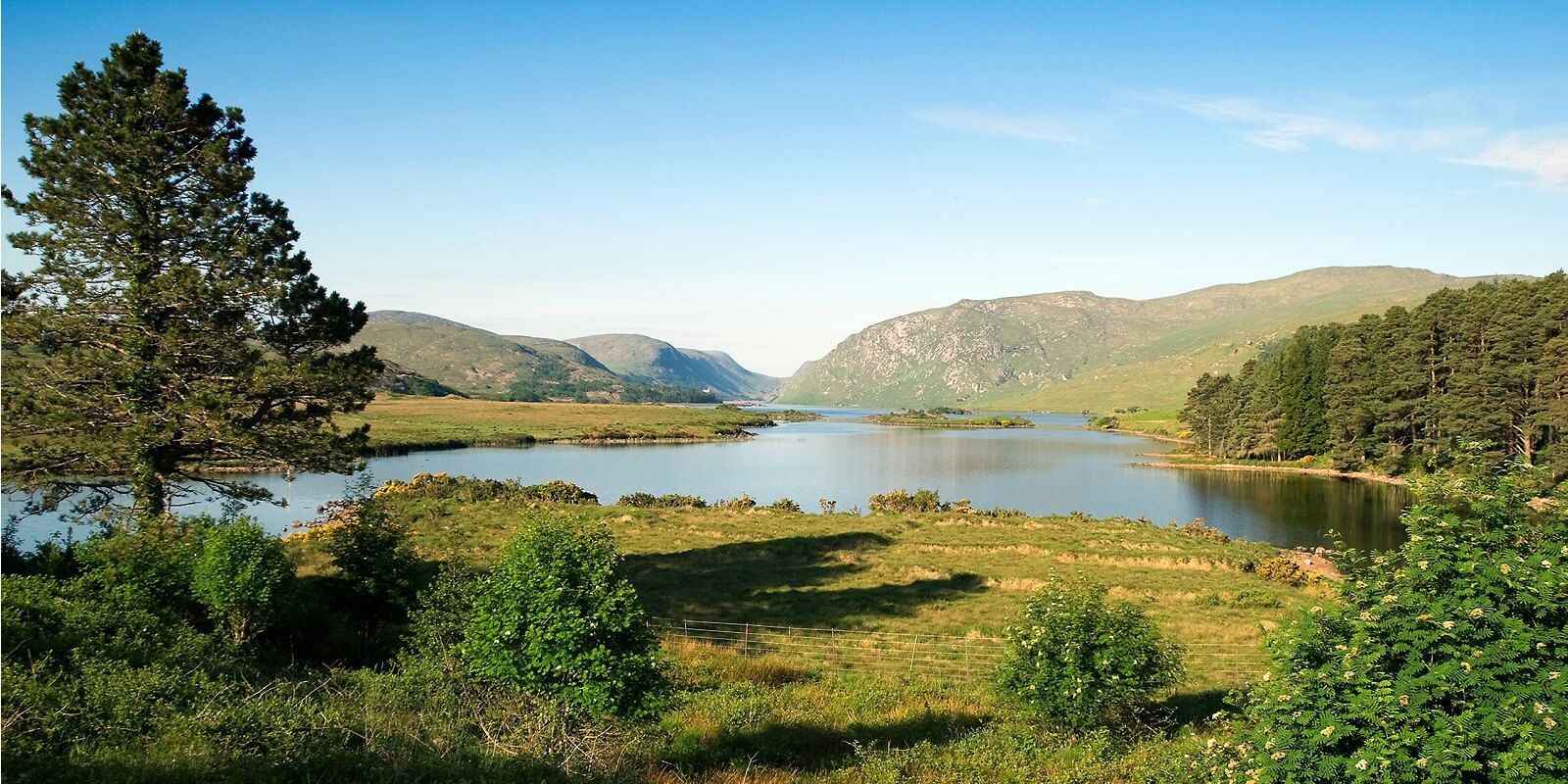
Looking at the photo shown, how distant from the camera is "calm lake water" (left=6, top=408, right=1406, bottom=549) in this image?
5672 centimetres

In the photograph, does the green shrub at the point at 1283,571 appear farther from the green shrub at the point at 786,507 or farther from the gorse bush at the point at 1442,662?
the gorse bush at the point at 1442,662

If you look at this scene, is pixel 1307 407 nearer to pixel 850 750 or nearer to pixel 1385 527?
pixel 1385 527

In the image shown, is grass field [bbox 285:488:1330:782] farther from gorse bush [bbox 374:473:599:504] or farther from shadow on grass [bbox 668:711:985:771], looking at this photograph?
gorse bush [bbox 374:473:599:504]

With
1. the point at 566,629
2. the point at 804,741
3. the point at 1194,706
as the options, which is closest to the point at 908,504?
the point at 1194,706

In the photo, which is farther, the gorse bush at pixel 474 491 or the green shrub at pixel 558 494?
the green shrub at pixel 558 494

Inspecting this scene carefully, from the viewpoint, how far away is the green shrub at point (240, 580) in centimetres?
1678

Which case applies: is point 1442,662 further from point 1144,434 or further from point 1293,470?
point 1144,434

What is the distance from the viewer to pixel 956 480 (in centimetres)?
9069

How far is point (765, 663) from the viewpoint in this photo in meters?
20.8

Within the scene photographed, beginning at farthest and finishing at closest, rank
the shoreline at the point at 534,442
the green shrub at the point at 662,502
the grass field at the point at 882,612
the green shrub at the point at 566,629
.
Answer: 1. the shoreline at the point at 534,442
2. the green shrub at the point at 662,502
3. the grass field at the point at 882,612
4. the green shrub at the point at 566,629

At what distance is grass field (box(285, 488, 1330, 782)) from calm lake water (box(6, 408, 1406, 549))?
918 cm

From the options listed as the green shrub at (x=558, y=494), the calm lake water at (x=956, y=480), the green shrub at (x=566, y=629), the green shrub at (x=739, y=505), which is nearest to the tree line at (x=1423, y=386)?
the calm lake water at (x=956, y=480)

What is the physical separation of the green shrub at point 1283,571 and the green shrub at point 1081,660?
2530 centimetres

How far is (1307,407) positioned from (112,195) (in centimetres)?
10962
